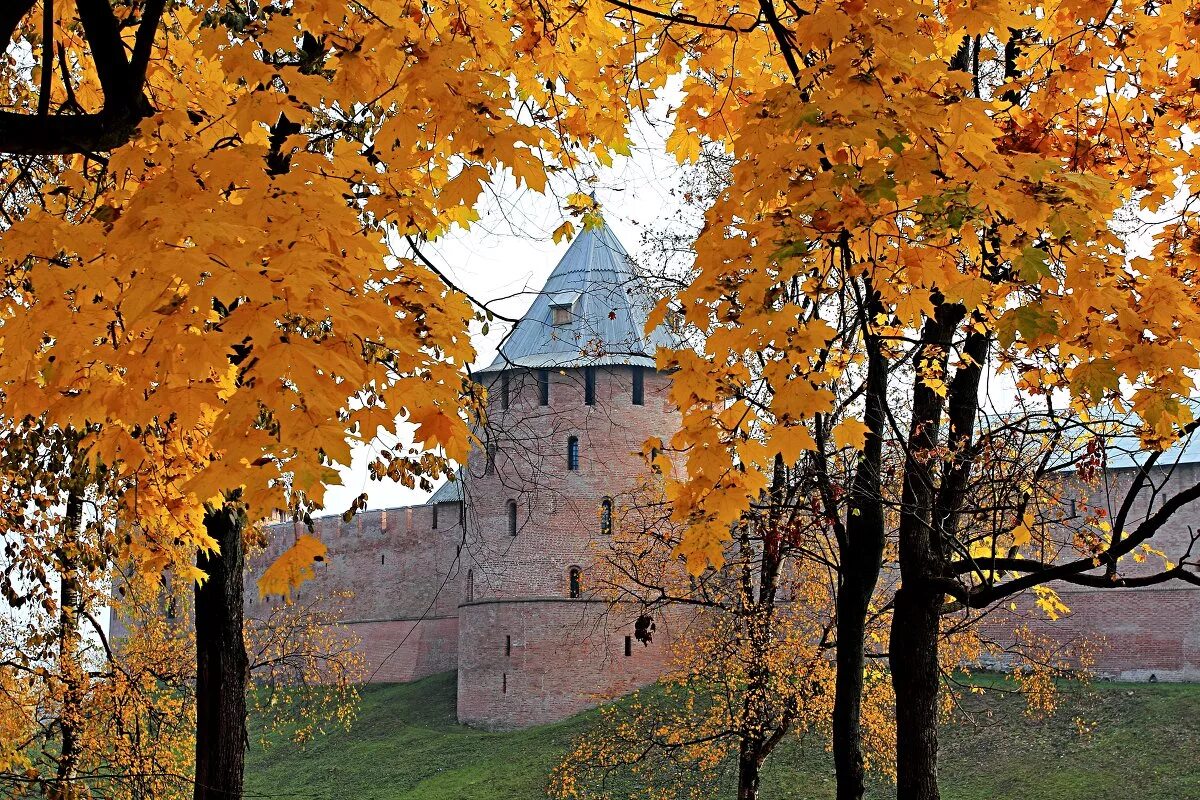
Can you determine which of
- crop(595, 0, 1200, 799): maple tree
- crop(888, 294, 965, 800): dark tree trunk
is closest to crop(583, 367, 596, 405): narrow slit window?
crop(888, 294, 965, 800): dark tree trunk

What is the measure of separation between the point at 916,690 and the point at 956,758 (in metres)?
13.6

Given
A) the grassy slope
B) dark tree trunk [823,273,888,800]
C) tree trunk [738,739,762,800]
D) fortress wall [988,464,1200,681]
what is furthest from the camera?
fortress wall [988,464,1200,681]

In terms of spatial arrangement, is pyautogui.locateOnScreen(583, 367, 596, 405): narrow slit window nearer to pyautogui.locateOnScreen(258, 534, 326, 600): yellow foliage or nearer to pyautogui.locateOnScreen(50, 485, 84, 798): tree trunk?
pyautogui.locateOnScreen(50, 485, 84, 798): tree trunk

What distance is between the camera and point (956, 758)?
1881 centimetres

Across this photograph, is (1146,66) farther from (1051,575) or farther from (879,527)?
(879,527)

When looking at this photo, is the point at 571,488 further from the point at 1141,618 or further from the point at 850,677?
the point at 850,677

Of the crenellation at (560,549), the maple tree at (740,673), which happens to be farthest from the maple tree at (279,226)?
the crenellation at (560,549)

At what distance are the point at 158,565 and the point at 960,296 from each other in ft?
12.9

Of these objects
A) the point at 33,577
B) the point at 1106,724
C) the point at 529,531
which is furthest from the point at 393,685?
the point at 33,577

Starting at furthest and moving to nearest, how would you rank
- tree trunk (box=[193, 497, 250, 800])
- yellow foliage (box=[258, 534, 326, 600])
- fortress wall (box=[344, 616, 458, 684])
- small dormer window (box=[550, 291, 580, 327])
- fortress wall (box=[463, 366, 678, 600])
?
fortress wall (box=[344, 616, 458, 684]) < fortress wall (box=[463, 366, 678, 600]) < tree trunk (box=[193, 497, 250, 800]) < small dormer window (box=[550, 291, 580, 327]) < yellow foliage (box=[258, 534, 326, 600])

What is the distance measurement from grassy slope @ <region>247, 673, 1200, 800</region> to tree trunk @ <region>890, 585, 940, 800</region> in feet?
28.6

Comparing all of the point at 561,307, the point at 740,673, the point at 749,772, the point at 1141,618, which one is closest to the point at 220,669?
the point at 561,307

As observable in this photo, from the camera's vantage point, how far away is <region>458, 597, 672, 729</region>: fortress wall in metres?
25.9

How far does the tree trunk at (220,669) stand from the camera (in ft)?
21.0
